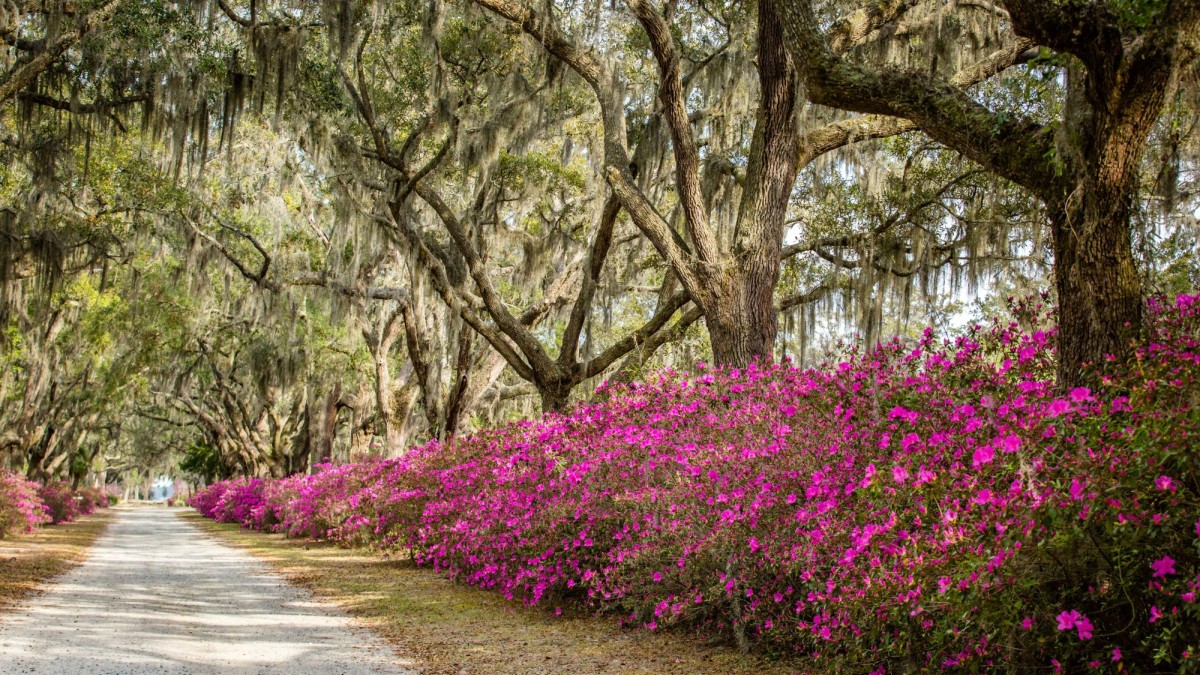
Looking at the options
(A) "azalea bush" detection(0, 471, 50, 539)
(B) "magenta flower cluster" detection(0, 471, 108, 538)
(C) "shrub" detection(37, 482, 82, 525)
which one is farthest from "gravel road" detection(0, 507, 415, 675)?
(C) "shrub" detection(37, 482, 82, 525)

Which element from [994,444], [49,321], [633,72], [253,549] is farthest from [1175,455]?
[49,321]

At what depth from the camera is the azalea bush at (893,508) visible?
3.14m

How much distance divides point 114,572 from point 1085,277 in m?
10.3

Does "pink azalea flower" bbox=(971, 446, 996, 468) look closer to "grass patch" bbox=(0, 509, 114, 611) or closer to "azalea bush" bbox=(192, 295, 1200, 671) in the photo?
"azalea bush" bbox=(192, 295, 1200, 671)

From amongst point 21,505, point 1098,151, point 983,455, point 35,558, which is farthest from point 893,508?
point 21,505

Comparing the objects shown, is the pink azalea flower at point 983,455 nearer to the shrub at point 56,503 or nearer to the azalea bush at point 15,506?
the azalea bush at point 15,506

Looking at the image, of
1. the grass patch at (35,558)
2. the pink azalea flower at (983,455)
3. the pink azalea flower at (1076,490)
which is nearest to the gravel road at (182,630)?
the grass patch at (35,558)

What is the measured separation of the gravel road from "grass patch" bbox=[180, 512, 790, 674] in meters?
0.28

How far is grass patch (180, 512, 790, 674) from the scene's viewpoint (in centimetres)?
532

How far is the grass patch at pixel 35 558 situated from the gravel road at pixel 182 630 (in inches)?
9.4

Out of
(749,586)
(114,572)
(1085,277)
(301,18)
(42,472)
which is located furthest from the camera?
(42,472)

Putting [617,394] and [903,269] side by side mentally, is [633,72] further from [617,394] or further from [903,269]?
[617,394]

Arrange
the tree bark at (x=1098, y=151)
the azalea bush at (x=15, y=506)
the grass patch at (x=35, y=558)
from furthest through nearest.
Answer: the azalea bush at (x=15, y=506) < the grass patch at (x=35, y=558) < the tree bark at (x=1098, y=151)

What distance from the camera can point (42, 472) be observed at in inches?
1093
